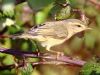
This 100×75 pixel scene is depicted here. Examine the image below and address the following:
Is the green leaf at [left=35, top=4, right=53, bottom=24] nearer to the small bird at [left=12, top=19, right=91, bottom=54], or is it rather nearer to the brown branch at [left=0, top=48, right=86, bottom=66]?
the small bird at [left=12, top=19, right=91, bottom=54]

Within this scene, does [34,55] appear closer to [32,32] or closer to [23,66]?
[23,66]

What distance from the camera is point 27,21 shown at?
257 cm

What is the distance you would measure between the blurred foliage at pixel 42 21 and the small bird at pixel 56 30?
0.04 metres

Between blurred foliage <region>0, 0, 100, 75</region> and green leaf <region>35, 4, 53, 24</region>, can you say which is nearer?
blurred foliage <region>0, 0, 100, 75</region>

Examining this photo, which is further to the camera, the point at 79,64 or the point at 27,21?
the point at 27,21

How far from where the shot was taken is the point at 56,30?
2254mm

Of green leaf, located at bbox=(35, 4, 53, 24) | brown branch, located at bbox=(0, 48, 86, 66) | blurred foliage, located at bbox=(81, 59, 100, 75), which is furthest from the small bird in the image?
blurred foliage, located at bbox=(81, 59, 100, 75)

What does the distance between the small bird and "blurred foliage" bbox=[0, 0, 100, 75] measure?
43 millimetres

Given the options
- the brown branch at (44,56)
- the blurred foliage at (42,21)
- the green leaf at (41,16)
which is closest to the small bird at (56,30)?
the blurred foliage at (42,21)

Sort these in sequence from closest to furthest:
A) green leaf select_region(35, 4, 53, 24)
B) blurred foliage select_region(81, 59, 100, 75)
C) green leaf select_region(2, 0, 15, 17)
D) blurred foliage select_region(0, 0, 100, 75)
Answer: blurred foliage select_region(81, 59, 100, 75)
blurred foliage select_region(0, 0, 100, 75)
green leaf select_region(2, 0, 15, 17)
green leaf select_region(35, 4, 53, 24)

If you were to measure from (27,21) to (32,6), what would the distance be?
45 cm

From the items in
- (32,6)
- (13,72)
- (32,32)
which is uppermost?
(32,6)

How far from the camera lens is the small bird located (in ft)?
6.93

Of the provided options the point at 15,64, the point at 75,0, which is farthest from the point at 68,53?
the point at 15,64
